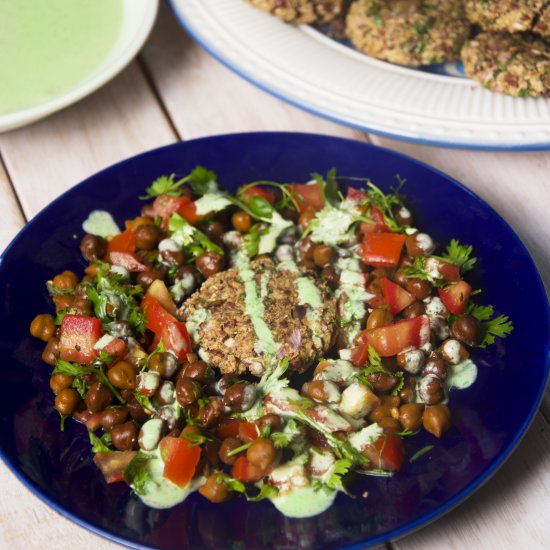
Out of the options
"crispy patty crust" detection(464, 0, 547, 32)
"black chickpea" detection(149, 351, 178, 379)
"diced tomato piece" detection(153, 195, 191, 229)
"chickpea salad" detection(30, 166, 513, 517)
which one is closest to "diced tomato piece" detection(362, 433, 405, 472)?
"chickpea salad" detection(30, 166, 513, 517)

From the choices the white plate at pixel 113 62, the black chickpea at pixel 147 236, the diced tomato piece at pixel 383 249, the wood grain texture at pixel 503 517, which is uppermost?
the white plate at pixel 113 62

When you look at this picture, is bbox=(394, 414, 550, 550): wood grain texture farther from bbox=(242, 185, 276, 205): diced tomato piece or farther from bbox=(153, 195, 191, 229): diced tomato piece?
bbox=(153, 195, 191, 229): diced tomato piece

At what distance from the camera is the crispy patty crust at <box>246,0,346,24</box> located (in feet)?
11.7

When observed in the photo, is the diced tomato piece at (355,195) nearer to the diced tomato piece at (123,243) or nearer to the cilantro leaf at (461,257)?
the cilantro leaf at (461,257)

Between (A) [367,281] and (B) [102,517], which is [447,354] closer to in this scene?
(A) [367,281]

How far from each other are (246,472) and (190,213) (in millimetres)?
1020

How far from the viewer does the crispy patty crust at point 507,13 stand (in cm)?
332

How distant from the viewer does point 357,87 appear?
11.0 ft

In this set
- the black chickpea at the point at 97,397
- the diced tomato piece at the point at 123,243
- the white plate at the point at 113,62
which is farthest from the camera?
the white plate at the point at 113,62

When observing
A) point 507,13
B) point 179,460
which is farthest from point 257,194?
point 507,13

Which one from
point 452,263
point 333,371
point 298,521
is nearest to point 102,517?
point 298,521

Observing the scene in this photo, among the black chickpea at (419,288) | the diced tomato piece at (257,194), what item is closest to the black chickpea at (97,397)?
the diced tomato piece at (257,194)

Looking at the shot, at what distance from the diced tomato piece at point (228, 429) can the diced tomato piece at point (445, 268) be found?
0.84 m

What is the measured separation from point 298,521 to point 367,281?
2.87ft
